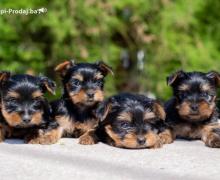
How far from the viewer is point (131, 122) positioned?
26.8 feet

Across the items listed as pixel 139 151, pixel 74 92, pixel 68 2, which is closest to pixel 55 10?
pixel 68 2

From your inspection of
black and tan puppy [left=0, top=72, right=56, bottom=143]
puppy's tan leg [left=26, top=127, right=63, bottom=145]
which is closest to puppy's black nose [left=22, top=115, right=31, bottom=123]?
black and tan puppy [left=0, top=72, right=56, bottom=143]

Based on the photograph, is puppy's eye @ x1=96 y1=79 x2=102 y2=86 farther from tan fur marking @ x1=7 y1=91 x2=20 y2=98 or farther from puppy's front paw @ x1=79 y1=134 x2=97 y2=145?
tan fur marking @ x1=7 y1=91 x2=20 y2=98

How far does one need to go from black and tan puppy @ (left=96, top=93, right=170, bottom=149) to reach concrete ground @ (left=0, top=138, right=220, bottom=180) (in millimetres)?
118

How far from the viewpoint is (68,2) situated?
47.7ft

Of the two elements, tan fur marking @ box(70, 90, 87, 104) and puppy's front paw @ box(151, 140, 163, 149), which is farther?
tan fur marking @ box(70, 90, 87, 104)

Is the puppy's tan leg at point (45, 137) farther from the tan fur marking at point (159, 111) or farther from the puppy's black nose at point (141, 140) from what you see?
the tan fur marking at point (159, 111)

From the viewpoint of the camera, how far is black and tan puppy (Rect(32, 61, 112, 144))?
862 cm

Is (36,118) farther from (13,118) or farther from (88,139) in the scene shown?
(88,139)

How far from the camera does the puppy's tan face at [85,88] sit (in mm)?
8594

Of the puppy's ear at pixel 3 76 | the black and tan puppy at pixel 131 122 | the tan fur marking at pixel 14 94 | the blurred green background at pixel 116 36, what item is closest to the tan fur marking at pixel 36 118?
the tan fur marking at pixel 14 94

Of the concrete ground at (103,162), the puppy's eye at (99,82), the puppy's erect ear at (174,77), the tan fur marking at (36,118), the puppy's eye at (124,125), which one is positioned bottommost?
the concrete ground at (103,162)

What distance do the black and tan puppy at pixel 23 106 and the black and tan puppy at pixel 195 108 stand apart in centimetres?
162

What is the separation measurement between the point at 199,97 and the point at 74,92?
1.59 metres
